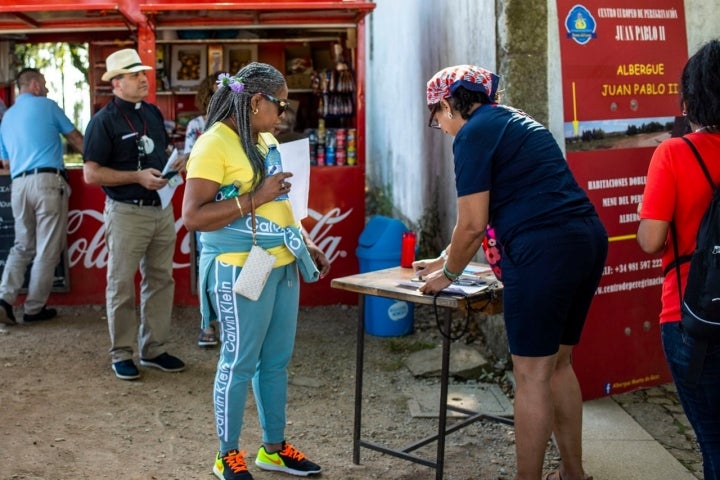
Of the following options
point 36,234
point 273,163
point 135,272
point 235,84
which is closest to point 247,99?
point 235,84

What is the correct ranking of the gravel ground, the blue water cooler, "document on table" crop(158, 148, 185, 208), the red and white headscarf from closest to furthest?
the red and white headscarf < the gravel ground < "document on table" crop(158, 148, 185, 208) < the blue water cooler

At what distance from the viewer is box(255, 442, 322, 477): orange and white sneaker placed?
403cm

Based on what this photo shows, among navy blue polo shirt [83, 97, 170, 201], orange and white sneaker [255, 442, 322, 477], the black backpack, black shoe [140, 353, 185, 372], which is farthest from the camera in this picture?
black shoe [140, 353, 185, 372]

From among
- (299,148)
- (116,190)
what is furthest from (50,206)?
(299,148)

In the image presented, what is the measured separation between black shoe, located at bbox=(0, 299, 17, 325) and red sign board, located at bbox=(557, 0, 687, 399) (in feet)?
14.1

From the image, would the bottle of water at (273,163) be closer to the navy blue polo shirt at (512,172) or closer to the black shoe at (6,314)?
the navy blue polo shirt at (512,172)

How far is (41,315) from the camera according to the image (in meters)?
6.84

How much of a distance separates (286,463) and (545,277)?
5.16 ft

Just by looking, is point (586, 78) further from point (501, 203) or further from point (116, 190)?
point (116, 190)

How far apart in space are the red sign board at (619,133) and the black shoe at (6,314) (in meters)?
4.31

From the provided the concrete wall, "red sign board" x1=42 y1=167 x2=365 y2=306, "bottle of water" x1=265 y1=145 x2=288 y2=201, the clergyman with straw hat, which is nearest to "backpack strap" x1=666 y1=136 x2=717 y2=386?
"bottle of water" x1=265 y1=145 x2=288 y2=201

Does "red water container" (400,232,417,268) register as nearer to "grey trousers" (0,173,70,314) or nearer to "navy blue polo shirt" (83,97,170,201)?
"navy blue polo shirt" (83,97,170,201)

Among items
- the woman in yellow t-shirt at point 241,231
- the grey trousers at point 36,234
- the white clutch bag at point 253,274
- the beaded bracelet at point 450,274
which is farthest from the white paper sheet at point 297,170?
the grey trousers at point 36,234

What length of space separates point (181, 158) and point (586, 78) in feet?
8.51
